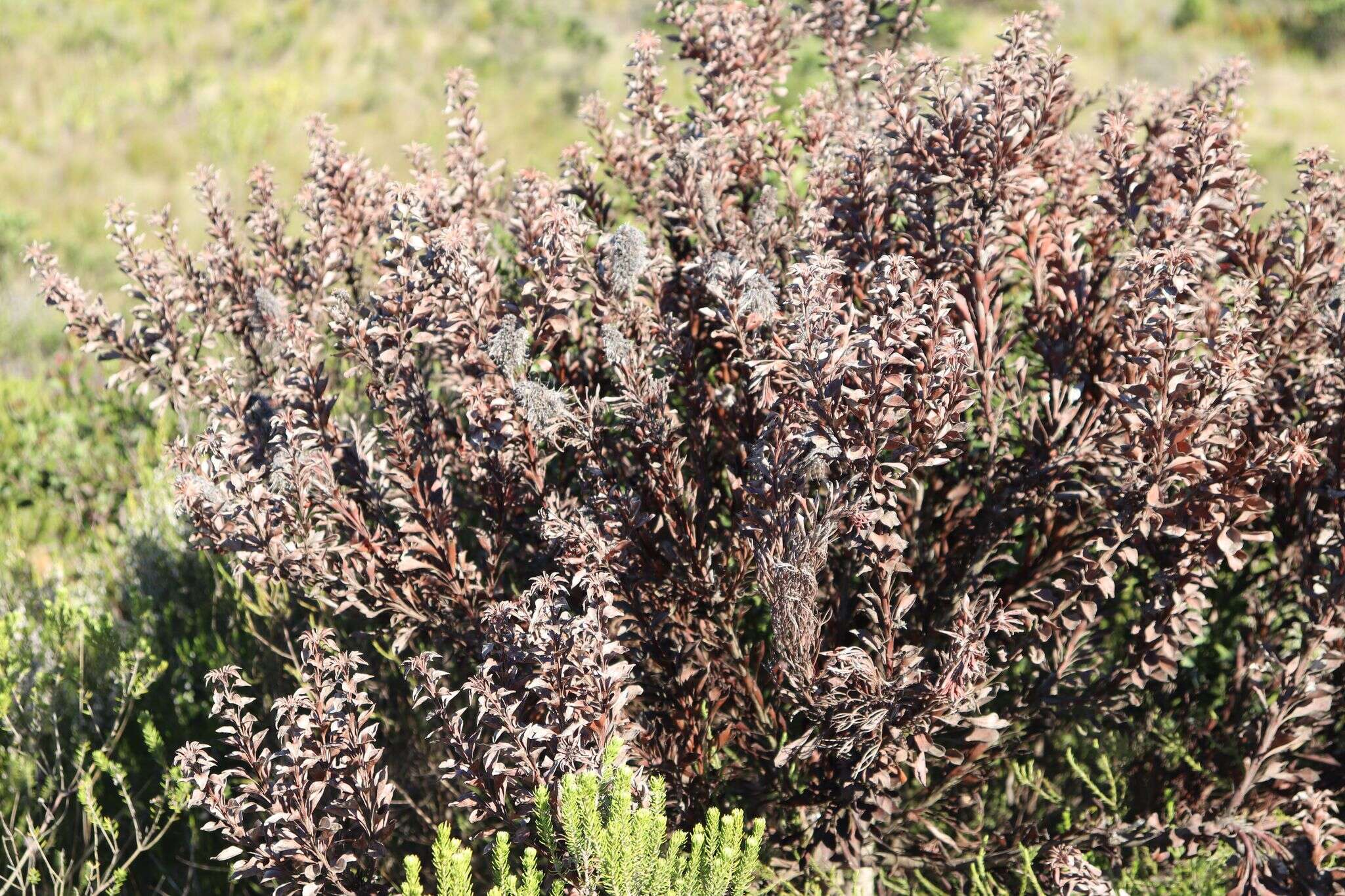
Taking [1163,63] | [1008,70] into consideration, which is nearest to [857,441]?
[1008,70]

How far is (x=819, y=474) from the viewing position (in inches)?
76.0

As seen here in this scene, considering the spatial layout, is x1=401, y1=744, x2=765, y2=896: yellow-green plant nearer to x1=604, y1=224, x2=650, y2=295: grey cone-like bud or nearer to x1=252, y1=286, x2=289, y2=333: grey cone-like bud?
x1=604, y1=224, x2=650, y2=295: grey cone-like bud

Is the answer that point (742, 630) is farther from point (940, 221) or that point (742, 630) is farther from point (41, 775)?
point (41, 775)

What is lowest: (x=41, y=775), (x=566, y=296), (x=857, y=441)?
(x=41, y=775)

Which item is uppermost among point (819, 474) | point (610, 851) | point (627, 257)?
point (627, 257)

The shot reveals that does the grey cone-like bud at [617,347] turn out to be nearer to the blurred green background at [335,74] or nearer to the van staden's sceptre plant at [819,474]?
the van staden's sceptre plant at [819,474]

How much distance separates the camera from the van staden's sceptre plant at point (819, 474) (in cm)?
195

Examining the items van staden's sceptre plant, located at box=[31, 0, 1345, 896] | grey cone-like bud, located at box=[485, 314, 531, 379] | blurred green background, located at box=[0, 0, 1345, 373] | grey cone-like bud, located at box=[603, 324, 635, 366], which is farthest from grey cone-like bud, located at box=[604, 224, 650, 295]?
blurred green background, located at box=[0, 0, 1345, 373]

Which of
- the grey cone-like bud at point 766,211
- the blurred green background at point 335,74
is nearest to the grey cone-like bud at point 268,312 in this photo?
the grey cone-like bud at point 766,211

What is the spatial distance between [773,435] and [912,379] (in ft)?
0.93

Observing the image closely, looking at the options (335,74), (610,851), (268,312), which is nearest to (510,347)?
(268,312)

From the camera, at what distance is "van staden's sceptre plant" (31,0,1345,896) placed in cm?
195

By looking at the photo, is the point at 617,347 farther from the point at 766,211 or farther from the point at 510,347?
the point at 766,211

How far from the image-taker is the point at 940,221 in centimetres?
256
